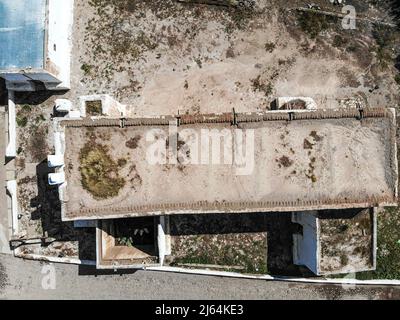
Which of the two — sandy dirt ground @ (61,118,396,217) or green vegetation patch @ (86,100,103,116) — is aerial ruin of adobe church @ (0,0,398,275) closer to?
sandy dirt ground @ (61,118,396,217)

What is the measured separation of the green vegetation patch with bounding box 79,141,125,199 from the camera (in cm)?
1650

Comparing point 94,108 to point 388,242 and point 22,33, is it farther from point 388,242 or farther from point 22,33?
point 388,242

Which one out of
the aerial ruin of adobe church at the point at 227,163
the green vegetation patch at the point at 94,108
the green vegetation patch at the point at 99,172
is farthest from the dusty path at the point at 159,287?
the green vegetation patch at the point at 94,108

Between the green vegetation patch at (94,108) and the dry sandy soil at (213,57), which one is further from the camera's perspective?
the dry sandy soil at (213,57)

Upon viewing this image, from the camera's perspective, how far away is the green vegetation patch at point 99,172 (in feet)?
54.1

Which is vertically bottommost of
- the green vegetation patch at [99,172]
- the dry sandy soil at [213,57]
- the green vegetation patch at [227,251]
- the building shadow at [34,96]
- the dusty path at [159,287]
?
the dusty path at [159,287]

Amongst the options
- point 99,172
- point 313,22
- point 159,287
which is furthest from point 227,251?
point 313,22

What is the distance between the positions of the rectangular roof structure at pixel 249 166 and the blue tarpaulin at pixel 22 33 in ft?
11.5

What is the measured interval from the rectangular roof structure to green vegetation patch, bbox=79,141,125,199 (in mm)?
36

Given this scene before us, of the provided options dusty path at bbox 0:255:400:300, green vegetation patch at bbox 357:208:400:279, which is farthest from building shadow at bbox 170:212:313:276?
green vegetation patch at bbox 357:208:400:279

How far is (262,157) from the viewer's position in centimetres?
1664

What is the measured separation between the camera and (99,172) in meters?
16.5

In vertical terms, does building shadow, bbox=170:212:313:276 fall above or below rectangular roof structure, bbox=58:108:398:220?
below

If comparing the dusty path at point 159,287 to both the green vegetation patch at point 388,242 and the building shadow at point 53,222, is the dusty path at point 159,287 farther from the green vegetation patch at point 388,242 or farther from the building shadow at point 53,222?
the building shadow at point 53,222
